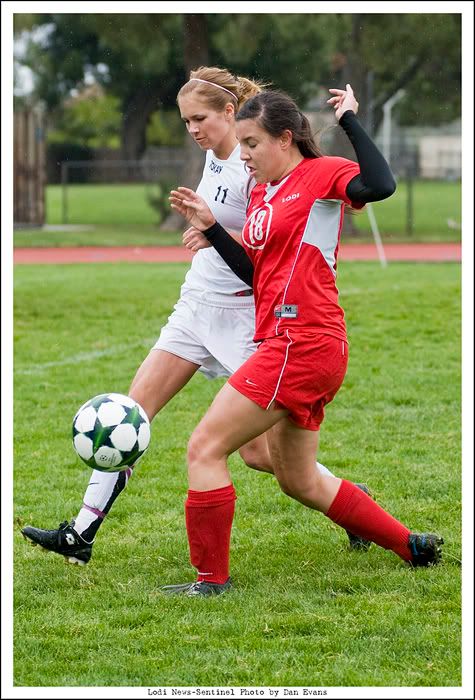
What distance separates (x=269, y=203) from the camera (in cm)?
456

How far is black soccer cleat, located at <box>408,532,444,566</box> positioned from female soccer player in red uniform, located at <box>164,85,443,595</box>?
682mm

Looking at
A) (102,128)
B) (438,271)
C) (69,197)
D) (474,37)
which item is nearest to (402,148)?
(102,128)

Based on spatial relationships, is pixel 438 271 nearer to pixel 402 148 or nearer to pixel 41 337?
pixel 41 337

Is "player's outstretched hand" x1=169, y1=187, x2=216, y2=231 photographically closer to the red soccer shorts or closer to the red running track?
the red soccer shorts

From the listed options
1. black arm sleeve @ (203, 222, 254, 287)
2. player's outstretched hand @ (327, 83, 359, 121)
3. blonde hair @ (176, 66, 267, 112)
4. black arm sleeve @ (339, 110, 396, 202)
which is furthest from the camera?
blonde hair @ (176, 66, 267, 112)

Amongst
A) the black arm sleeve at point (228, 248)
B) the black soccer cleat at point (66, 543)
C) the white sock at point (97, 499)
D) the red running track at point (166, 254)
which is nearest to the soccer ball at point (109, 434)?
the white sock at point (97, 499)

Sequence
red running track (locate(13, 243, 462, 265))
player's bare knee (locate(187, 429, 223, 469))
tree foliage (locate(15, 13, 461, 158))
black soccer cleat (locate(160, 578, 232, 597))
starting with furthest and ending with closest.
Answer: tree foliage (locate(15, 13, 461, 158)) → red running track (locate(13, 243, 462, 265)) → black soccer cleat (locate(160, 578, 232, 597)) → player's bare knee (locate(187, 429, 223, 469))

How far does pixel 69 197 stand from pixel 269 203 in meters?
42.4

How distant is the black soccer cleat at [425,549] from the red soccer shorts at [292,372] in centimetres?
88

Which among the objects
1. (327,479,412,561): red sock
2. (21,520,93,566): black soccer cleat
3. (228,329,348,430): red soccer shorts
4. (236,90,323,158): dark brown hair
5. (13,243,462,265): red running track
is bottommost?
(21,520,93,566): black soccer cleat

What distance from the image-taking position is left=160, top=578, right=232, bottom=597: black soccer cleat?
4664 millimetres

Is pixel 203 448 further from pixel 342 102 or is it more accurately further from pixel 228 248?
pixel 342 102

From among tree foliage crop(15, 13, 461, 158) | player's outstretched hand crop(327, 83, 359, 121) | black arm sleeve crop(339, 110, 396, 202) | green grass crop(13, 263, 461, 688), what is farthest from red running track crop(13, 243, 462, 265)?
black arm sleeve crop(339, 110, 396, 202)

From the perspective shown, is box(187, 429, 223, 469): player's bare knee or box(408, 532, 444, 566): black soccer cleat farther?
box(408, 532, 444, 566): black soccer cleat
